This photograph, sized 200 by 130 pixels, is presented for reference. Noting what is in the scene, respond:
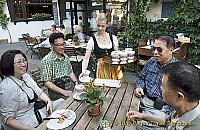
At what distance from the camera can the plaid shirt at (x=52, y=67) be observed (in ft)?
8.27

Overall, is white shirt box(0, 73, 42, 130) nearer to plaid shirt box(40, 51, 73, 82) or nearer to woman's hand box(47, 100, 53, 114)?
woman's hand box(47, 100, 53, 114)

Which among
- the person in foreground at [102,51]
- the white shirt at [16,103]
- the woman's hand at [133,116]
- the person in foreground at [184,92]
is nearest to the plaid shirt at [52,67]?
the person in foreground at [102,51]

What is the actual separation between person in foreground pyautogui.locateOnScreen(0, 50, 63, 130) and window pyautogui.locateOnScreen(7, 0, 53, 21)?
971cm

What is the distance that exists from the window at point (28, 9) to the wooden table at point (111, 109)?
33.2 ft

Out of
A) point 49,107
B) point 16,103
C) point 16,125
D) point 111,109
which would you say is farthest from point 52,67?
point 111,109

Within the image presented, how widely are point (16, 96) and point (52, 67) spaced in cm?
79

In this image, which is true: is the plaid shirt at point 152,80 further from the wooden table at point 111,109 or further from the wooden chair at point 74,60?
the wooden chair at point 74,60

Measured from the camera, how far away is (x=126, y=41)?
5.82 m

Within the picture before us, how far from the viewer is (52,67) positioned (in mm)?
2555

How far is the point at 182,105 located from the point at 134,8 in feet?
16.2

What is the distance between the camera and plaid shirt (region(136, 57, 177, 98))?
214 centimetres

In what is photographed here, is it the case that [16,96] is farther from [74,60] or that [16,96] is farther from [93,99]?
[74,60]

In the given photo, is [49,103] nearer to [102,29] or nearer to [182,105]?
[102,29]

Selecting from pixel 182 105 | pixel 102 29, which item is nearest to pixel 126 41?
pixel 102 29
